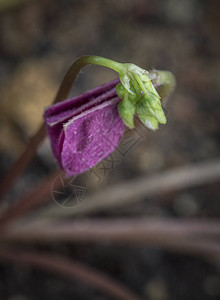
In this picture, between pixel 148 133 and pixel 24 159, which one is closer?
pixel 24 159

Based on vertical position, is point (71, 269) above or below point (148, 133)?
below

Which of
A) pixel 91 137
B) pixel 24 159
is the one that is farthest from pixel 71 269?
pixel 91 137

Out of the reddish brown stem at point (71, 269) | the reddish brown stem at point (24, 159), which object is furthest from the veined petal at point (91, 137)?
the reddish brown stem at point (71, 269)

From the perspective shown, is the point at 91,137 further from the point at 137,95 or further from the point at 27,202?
the point at 27,202

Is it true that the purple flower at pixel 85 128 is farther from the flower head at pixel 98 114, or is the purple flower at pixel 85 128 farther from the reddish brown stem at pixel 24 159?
the reddish brown stem at pixel 24 159

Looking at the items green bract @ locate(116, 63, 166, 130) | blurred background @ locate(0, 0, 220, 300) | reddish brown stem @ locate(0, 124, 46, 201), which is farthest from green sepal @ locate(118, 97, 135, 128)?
blurred background @ locate(0, 0, 220, 300)
